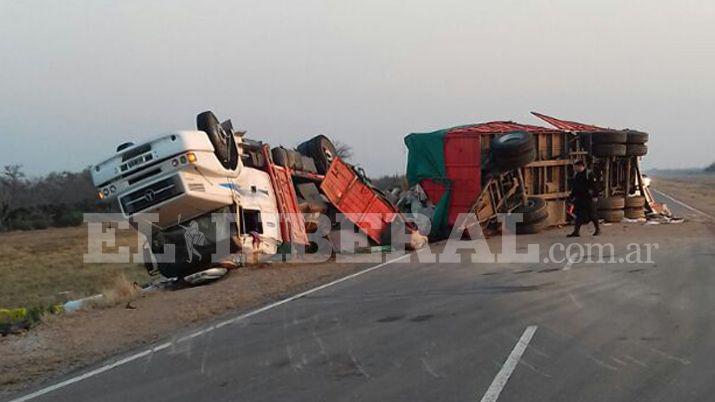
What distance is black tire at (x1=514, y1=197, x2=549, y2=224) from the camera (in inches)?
763

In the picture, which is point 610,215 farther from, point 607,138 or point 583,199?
point 583,199

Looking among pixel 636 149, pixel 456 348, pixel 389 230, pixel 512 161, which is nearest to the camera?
pixel 456 348

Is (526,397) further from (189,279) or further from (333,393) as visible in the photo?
(189,279)

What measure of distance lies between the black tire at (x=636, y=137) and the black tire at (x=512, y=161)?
4531 millimetres

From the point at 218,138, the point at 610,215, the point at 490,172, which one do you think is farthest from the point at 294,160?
the point at 610,215

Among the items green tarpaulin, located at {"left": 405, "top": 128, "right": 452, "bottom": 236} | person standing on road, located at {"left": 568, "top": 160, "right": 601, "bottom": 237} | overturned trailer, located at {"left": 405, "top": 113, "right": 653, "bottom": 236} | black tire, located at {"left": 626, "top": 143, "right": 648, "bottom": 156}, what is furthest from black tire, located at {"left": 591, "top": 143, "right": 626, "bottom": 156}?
green tarpaulin, located at {"left": 405, "top": 128, "right": 452, "bottom": 236}

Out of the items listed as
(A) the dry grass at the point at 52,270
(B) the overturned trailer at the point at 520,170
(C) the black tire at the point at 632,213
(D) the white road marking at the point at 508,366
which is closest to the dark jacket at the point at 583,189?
(B) the overturned trailer at the point at 520,170

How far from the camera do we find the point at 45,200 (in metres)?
70.1

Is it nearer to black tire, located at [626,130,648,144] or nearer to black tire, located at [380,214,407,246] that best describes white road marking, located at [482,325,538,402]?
black tire, located at [380,214,407,246]

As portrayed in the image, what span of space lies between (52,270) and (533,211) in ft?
70.8

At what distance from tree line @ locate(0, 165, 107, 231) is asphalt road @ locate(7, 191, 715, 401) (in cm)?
4588

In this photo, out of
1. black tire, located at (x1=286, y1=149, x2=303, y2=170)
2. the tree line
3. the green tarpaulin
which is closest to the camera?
black tire, located at (x1=286, y1=149, x2=303, y2=170)

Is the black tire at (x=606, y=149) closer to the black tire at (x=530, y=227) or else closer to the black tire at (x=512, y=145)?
the black tire at (x=530, y=227)

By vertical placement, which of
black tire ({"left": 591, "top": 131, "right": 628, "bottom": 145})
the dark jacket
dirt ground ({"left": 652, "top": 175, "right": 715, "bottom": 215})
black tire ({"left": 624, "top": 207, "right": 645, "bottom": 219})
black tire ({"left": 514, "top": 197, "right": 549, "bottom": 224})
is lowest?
dirt ground ({"left": 652, "top": 175, "right": 715, "bottom": 215})
